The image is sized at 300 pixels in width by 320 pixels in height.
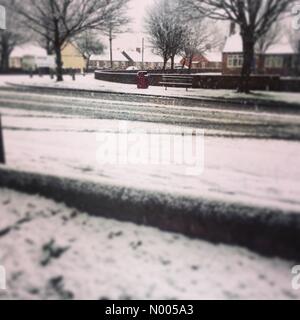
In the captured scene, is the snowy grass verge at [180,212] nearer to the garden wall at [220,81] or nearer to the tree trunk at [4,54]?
the garden wall at [220,81]

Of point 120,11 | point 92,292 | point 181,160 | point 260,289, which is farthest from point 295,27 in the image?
point 92,292

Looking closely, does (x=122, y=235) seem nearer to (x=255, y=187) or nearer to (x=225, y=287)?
(x=225, y=287)

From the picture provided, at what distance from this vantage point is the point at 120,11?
476 cm

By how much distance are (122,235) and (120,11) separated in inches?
121

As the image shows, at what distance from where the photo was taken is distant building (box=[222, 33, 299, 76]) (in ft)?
12.8

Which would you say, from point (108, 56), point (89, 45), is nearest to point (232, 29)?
point (108, 56)

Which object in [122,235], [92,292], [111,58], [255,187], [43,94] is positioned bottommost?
[92,292]

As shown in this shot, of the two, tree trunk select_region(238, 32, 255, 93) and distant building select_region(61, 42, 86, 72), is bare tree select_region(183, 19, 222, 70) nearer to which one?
tree trunk select_region(238, 32, 255, 93)

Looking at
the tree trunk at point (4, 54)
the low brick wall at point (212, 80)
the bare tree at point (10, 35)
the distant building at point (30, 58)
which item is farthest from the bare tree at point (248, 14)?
the tree trunk at point (4, 54)

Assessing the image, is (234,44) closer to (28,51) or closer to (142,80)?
(142,80)

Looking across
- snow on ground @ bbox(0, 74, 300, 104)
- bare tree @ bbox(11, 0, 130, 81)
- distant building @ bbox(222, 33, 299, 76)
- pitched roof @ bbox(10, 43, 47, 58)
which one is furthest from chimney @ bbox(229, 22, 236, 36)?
pitched roof @ bbox(10, 43, 47, 58)

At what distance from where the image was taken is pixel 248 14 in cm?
393

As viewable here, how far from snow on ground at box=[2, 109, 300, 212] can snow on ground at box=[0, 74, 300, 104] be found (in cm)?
52

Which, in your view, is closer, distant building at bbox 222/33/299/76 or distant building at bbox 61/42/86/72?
distant building at bbox 222/33/299/76
